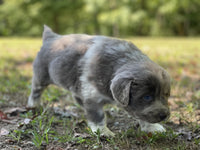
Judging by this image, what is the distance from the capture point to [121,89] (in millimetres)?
2842

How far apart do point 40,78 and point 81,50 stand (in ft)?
A: 3.06

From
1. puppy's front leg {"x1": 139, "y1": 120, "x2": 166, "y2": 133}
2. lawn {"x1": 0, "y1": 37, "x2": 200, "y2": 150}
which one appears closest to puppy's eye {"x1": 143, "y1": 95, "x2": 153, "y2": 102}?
lawn {"x1": 0, "y1": 37, "x2": 200, "y2": 150}

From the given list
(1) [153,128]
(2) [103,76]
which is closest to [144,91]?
(2) [103,76]

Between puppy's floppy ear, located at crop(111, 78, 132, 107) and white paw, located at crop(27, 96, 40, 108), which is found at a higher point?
puppy's floppy ear, located at crop(111, 78, 132, 107)

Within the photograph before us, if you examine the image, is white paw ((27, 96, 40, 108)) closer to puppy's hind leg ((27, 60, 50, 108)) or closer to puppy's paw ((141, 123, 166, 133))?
puppy's hind leg ((27, 60, 50, 108))

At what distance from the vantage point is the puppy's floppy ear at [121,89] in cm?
282

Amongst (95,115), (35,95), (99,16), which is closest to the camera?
(95,115)

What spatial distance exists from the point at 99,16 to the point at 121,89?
23155 mm

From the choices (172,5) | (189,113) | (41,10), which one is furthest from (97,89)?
(41,10)

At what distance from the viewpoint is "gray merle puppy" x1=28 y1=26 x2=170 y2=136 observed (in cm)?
286

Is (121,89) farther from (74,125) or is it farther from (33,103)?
(33,103)

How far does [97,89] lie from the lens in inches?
127

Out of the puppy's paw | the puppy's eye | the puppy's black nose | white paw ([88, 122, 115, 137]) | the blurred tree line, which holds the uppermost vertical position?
the puppy's eye

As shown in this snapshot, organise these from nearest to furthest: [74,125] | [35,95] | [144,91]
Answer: [144,91] → [74,125] → [35,95]
